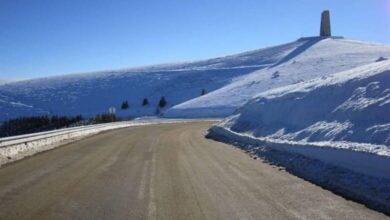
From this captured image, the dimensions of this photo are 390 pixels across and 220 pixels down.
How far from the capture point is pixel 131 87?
12625 cm

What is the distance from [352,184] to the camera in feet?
33.8

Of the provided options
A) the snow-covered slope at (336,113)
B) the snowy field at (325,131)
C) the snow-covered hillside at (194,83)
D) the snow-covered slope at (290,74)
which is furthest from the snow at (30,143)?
the snow-covered hillside at (194,83)

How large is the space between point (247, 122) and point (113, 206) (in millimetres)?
17851

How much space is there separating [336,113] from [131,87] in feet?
367

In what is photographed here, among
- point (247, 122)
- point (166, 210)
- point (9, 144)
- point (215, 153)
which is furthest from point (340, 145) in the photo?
point (247, 122)

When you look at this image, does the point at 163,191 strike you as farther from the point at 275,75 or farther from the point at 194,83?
the point at 194,83

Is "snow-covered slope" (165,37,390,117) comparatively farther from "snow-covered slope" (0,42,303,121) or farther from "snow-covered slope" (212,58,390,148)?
"snow-covered slope" (212,58,390,148)

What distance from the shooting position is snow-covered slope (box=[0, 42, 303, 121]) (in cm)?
11081

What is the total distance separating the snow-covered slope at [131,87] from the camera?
11081 centimetres

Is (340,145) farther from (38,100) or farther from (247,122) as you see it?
(38,100)

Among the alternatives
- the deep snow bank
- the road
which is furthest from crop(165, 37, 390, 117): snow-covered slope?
the road

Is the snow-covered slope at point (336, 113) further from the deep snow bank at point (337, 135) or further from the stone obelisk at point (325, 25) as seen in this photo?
the stone obelisk at point (325, 25)

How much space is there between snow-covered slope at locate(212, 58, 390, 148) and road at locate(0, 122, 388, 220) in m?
1.97

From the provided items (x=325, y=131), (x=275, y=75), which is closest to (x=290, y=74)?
(x=275, y=75)
